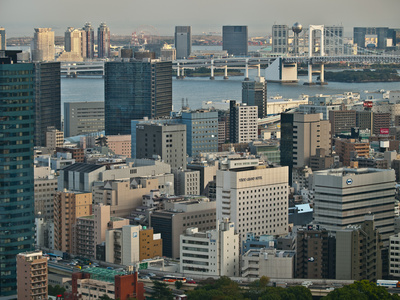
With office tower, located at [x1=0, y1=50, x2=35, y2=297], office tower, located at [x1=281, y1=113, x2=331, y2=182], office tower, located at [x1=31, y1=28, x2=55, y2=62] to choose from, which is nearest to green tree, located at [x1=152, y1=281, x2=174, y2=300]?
office tower, located at [x1=0, y1=50, x2=35, y2=297]

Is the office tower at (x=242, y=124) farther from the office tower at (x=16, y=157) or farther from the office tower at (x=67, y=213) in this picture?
the office tower at (x=16, y=157)

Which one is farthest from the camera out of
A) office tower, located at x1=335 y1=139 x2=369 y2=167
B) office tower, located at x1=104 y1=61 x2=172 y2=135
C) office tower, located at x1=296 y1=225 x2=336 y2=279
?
office tower, located at x1=104 y1=61 x2=172 y2=135

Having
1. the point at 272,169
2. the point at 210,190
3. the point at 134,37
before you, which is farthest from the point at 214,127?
the point at 134,37

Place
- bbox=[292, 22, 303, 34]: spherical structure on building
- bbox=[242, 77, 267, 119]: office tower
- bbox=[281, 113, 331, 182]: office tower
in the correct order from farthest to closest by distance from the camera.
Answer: bbox=[292, 22, 303, 34]: spherical structure on building < bbox=[242, 77, 267, 119]: office tower < bbox=[281, 113, 331, 182]: office tower

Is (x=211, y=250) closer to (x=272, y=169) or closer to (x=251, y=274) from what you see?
(x=251, y=274)

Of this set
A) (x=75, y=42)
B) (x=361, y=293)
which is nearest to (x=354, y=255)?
(x=361, y=293)

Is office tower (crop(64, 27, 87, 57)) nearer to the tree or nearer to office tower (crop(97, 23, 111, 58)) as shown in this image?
office tower (crop(97, 23, 111, 58))

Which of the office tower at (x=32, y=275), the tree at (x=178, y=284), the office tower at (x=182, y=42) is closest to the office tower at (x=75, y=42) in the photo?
the office tower at (x=182, y=42)

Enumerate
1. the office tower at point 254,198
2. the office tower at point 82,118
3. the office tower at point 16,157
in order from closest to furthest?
1. the office tower at point 16,157
2. the office tower at point 254,198
3. the office tower at point 82,118
